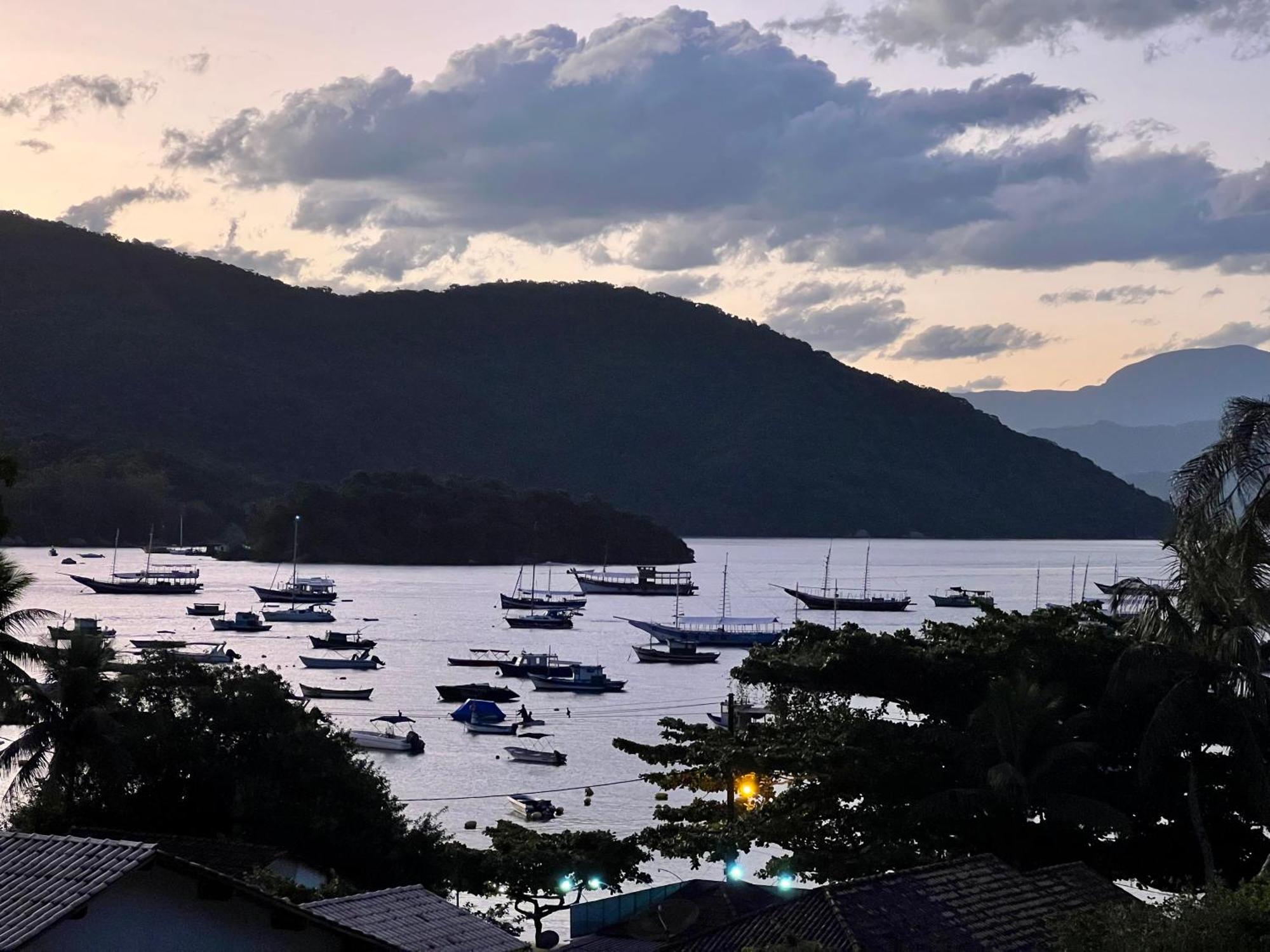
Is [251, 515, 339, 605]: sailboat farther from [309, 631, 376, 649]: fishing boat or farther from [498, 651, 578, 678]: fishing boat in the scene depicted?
[498, 651, 578, 678]: fishing boat

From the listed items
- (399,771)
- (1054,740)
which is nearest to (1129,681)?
(1054,740)

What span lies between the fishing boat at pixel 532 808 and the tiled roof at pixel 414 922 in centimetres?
3761

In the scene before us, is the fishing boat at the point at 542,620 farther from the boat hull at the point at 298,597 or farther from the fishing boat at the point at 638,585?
the fishing boat at the point at 638,585

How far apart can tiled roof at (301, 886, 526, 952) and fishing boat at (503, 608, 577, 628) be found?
12332cm

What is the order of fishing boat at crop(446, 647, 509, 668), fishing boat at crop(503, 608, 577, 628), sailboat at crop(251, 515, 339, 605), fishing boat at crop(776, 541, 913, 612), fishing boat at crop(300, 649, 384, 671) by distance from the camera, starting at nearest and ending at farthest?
fishing boat at crop(300, 649, 384, 671)
fishing boat at crop(446, 647, 509, 668)
fishing boat at crop(503, 608, 577, 628)
sailboat at crop(251, 515, 339, 605)
fishing boat at crop(776, 541, 913, 612)

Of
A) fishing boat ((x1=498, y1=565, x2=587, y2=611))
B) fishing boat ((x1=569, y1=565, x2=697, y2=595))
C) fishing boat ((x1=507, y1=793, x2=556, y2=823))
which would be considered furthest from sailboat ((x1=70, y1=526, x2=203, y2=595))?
fishing boat ((x1=507, y1=793, x2=556, y2=823))

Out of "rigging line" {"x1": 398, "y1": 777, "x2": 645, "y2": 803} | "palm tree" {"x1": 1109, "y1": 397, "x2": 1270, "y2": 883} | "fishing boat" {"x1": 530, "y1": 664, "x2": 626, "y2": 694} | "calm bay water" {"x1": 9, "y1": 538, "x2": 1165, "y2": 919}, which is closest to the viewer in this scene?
"palm tree" {"x1": 1109, "y1": 397, "x2": 1270, "y2": 883}

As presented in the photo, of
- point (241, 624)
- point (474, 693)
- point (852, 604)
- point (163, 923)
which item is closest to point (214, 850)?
point (163, 923)

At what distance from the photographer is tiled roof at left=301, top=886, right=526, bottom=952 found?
45.6ft

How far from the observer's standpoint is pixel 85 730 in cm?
2905

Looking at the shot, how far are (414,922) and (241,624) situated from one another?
388 ft

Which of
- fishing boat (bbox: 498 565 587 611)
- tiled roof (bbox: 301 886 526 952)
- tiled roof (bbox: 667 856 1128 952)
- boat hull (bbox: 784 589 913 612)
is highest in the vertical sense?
tiled roof (bbox: 301 886 526 952)

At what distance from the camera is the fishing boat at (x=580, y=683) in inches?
3706

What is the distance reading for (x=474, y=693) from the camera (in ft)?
289
